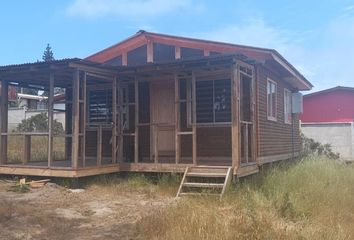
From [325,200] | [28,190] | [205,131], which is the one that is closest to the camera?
[325,200]

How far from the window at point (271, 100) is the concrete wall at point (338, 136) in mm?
9391

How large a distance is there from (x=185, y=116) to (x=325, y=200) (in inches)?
204

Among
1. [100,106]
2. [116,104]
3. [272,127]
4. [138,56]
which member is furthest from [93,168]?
[272,127]

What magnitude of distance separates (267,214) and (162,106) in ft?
23.1

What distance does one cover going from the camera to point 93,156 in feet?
51.3

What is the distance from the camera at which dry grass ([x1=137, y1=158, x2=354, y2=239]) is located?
679 cm

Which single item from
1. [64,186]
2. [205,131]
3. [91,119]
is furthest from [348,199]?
[91,119]

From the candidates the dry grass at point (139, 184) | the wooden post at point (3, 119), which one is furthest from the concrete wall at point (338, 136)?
the wooden post at point (3, 119)

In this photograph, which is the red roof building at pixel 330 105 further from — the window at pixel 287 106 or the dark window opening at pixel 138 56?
the dark window opening at pixel 138 56

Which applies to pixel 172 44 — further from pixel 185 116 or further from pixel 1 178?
pixel 1 178

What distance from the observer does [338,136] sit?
24.2 m

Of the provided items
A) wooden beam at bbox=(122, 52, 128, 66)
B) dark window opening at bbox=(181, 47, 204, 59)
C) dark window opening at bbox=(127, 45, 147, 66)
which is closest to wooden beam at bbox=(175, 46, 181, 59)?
dark window opening at bbox=(181, 47, 204, 59)

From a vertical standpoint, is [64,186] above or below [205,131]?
below

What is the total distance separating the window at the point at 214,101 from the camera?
13.4m
